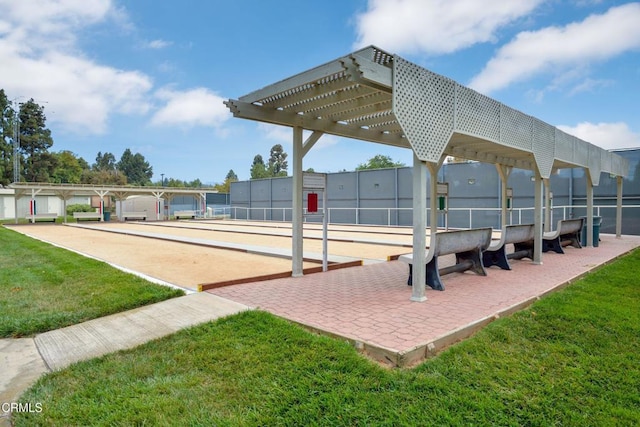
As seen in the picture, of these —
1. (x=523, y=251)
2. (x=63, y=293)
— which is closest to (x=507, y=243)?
(x=523, y=251)

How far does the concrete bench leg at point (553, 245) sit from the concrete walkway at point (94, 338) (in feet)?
23.1

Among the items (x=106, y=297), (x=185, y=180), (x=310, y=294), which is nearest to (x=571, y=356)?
(x=310, y=294)

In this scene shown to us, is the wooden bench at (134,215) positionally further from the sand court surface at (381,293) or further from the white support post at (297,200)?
the white support post at (297,200)

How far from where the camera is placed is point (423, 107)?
167 inches

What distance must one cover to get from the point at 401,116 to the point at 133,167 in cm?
8943

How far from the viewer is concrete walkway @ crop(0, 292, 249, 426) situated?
109 inches

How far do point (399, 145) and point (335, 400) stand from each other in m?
5.63

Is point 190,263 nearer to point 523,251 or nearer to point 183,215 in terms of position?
point 523,251

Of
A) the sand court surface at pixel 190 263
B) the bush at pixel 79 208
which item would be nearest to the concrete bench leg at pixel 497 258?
the sand court surface at pixel 190 263

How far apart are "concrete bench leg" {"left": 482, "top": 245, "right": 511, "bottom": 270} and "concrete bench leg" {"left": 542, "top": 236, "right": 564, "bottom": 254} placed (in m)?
2.61

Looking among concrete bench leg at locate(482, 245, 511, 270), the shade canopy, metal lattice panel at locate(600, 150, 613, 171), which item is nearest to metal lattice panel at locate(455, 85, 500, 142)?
the shade canopy

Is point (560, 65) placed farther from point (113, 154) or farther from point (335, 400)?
point (113, 154)

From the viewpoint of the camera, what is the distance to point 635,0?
10133 mm

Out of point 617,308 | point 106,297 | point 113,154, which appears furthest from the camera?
point 113,154
